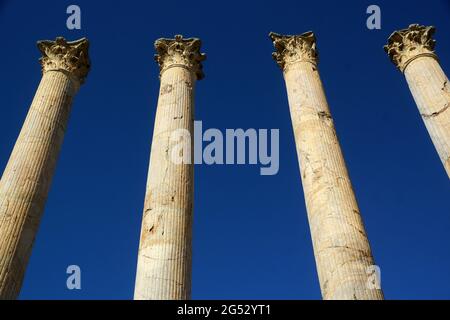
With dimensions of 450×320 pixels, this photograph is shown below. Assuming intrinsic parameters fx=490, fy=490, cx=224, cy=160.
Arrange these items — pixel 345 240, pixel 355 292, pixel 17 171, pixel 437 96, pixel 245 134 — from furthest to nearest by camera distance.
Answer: pixel 245 134 < pixel 437 96 < pixel 17 171 < pixel 345 240 < pixel 355 292

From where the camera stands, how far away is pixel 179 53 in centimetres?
3203

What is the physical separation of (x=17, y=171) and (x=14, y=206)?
2.27m

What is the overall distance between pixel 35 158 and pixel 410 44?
25.3 metres

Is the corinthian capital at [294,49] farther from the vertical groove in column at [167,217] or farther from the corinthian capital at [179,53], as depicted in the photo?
the vertical groove in column at [167,217]

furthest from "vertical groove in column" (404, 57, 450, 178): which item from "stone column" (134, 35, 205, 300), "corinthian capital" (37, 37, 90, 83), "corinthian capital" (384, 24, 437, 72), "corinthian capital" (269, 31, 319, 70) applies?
"corinthian capital" (37, 37, 90, 83)

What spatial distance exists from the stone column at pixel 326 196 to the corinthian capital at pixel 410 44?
238 inches

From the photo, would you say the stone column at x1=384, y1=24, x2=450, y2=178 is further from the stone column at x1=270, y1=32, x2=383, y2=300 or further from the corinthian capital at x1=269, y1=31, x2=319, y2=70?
the stone column at x1=270, y1=32, x2=383, y2=300

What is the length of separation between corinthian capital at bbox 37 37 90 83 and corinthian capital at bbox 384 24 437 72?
838 inches

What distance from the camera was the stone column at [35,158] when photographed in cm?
2189

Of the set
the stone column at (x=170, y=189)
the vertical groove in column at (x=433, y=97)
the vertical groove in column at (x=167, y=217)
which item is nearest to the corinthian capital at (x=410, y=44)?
the vertical groove in column at (x=433, y=97)

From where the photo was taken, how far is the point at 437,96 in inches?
1163

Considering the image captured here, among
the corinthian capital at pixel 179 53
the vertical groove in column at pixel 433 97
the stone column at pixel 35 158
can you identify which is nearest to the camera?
the stone column at pixel 35 158
